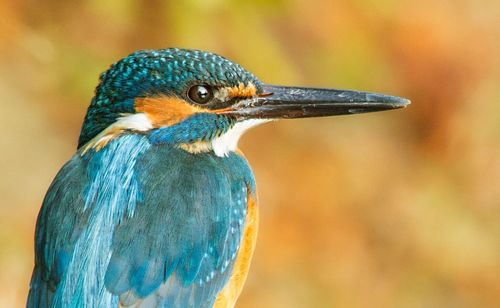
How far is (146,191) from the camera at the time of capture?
4.30 m

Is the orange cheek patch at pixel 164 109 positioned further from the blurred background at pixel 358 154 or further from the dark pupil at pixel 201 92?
the blurred background at pixel 358 154

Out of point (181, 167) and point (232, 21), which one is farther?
point (232, 21)

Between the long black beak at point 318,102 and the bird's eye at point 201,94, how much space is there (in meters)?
0.27

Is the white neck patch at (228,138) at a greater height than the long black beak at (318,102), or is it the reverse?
the long black beak at (318,102)

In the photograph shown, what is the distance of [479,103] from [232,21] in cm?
262

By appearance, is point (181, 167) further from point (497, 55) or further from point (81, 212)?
point (497, 55)

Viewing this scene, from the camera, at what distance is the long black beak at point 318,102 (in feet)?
15.4

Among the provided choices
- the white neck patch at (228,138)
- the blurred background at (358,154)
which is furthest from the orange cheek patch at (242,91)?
the blurred background at (358,154)

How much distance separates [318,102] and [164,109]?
68 cm

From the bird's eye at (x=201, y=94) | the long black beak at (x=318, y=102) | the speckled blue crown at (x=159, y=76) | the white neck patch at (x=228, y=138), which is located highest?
the speckled blue crown at (x=159, y=76)

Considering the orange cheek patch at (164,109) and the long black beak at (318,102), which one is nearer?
the orange cheek patch at (164,109)

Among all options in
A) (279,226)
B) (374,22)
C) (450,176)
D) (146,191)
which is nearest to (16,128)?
(279,226)

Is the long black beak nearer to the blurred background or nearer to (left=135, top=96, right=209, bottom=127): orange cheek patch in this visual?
(left=135, top=96, right=209, bottom=127): orange cheek patch

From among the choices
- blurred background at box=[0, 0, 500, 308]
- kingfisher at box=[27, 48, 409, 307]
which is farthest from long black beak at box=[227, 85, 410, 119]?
blurred background at box=[0, 0, 500, 308]
